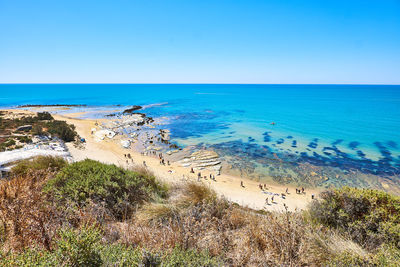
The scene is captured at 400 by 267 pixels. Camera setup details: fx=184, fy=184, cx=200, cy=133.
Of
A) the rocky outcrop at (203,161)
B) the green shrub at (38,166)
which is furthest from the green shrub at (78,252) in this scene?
the rocky outcrop at (203,161)

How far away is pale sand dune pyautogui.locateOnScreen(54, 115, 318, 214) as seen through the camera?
14234 mm

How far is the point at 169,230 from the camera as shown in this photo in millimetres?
4668

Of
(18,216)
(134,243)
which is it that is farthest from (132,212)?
(18,216)

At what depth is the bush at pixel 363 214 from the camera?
5.25m

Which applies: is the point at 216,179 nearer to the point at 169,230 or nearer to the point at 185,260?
the point at 169,230

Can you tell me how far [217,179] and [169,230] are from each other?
14.1 meters

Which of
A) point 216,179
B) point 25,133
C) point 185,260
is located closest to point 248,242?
point 185,260

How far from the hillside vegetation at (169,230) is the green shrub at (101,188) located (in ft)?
0.12

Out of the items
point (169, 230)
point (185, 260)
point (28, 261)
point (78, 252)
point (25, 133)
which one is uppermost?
point (28, 261)

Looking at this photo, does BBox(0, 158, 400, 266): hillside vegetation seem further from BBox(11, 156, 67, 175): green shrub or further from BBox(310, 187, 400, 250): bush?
BBox(11, 156, 67, 175): green shrub

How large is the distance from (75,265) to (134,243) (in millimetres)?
1459

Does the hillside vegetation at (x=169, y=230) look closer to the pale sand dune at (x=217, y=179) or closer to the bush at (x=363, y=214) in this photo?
the bush at (x=363, y=214)

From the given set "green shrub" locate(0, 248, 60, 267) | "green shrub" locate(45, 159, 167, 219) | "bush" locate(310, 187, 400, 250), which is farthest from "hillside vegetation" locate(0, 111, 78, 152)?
"bush" locate(310, 187, 400, 250)

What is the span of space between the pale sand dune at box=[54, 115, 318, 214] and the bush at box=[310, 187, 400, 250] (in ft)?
10.3
